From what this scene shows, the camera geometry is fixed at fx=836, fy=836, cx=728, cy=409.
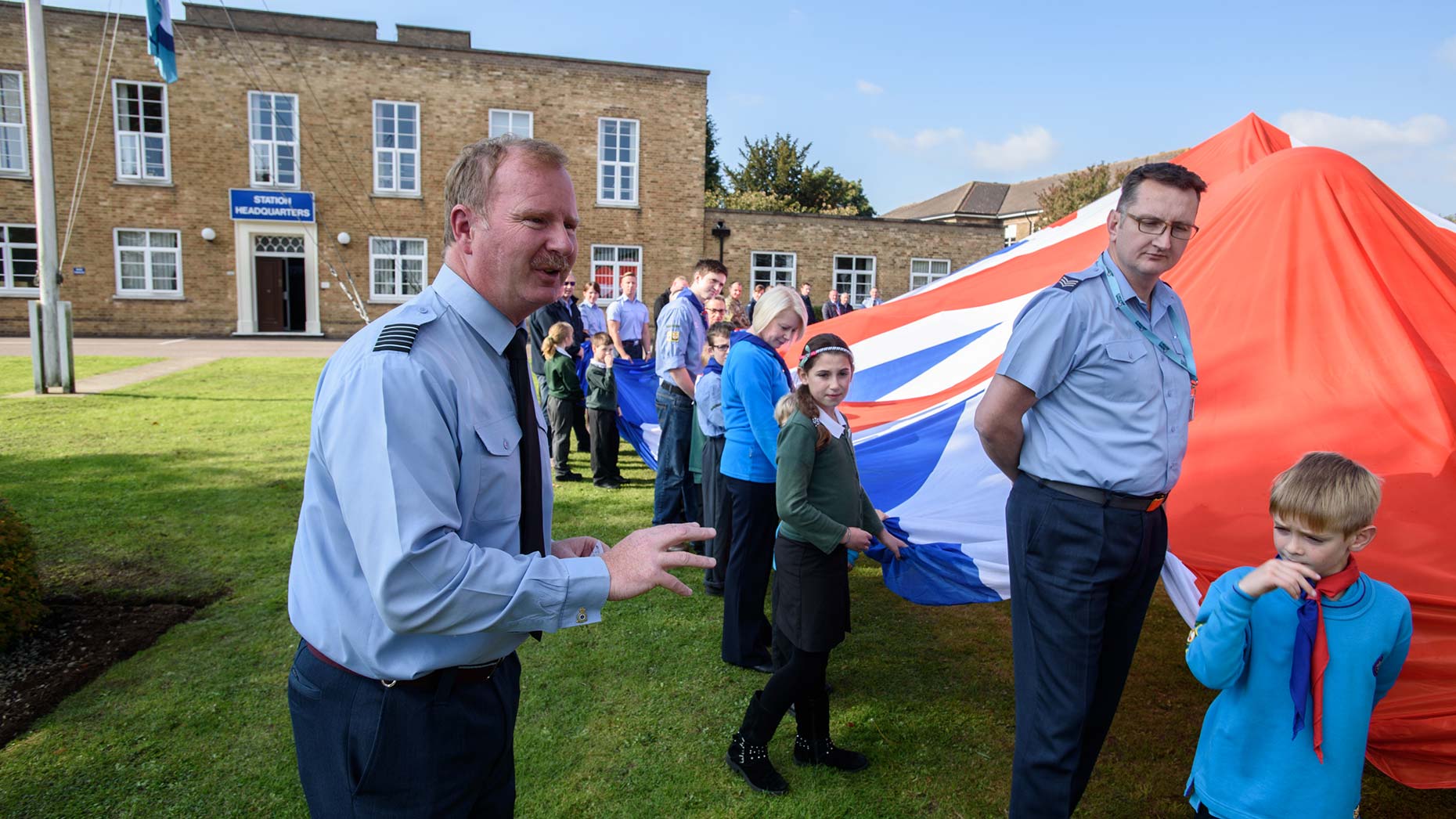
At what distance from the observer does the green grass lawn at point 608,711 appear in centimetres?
307

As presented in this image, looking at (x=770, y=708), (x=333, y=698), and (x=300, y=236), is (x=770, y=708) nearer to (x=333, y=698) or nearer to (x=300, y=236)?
(x=333, y=698)

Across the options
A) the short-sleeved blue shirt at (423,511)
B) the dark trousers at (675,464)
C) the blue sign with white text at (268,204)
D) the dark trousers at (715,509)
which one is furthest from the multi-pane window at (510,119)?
the short-sleeved blue shirt at (423,511)

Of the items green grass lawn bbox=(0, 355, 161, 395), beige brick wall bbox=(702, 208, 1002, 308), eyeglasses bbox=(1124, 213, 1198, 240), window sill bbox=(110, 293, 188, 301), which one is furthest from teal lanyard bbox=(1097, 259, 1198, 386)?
window sill bbox=(110, 293, 188, 301)

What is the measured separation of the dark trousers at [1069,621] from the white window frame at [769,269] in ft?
78.1

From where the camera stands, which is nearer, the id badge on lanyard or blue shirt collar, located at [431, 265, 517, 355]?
blue shirt collar, located at [431, 265, 517, 355]

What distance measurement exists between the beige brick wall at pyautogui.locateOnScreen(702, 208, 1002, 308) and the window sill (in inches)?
568

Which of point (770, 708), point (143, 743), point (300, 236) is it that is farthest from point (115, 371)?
point (770, 708)

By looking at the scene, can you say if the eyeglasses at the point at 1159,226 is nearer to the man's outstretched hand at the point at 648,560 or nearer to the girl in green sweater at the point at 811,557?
the girl in green sweater at the point at 811,557

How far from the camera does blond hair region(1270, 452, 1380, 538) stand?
6.59 feet

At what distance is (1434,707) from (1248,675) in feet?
3.20

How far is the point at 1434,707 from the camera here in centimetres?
259

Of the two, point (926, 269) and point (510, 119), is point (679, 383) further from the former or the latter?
point (926, 269)

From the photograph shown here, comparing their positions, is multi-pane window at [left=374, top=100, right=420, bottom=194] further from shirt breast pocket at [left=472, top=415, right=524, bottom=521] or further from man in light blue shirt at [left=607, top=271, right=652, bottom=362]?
shirt breast pocket at [left=472, top=415, right=524, bottom=521]

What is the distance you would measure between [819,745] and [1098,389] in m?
1.82
